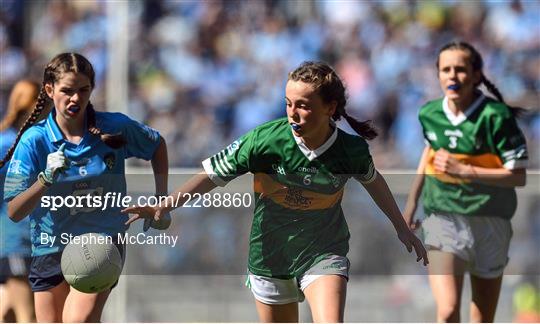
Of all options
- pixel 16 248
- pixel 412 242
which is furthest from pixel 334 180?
pixel 16 248

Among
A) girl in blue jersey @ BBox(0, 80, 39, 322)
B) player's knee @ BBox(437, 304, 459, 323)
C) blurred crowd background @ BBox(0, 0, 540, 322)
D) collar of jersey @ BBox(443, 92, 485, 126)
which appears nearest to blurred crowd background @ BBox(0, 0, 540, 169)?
blurred crowd background @ BBox(0, 0, 540, 322)

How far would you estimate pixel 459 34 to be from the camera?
12.3 m

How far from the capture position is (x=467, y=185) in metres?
7.10

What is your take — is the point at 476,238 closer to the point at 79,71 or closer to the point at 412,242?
the point at 412,242

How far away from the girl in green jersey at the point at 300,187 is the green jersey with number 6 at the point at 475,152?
3.12ft

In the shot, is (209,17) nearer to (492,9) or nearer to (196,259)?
(492,9)

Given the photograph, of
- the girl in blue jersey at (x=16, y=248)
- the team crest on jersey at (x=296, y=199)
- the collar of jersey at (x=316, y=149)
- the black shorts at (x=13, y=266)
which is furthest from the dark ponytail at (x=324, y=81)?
the black shorts at (x=13, y=266)

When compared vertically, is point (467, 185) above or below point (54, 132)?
below

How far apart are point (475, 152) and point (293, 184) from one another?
150 centimetres

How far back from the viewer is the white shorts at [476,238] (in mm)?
7082

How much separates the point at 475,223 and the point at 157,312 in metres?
2.84

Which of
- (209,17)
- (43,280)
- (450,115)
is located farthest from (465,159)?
(209,17)

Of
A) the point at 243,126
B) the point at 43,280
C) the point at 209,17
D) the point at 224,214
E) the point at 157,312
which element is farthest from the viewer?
the point at 209,17

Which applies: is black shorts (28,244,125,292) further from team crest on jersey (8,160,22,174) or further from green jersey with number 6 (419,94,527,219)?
green jersey with number 6 (419,94,527,219)
